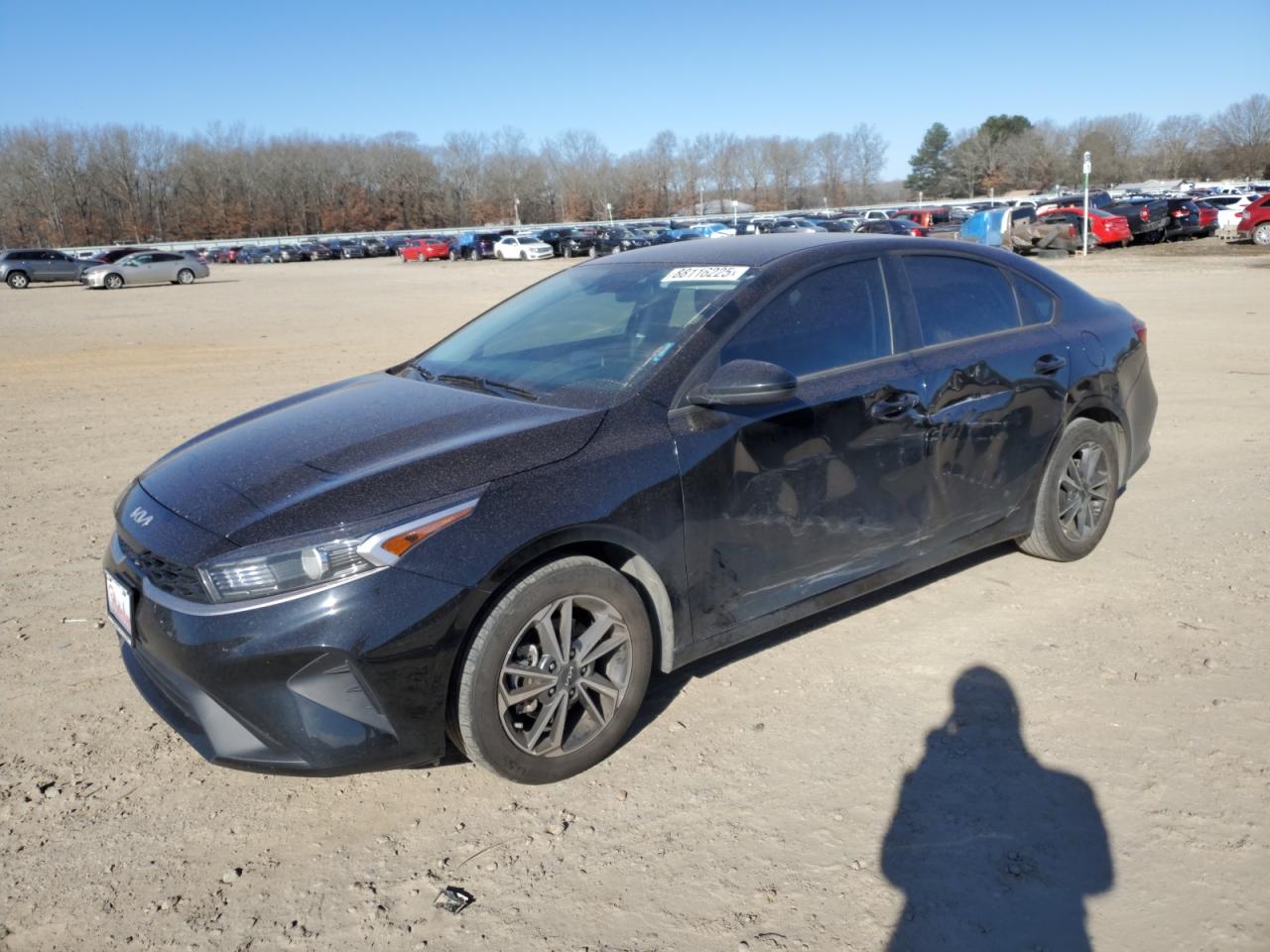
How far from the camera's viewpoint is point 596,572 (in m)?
3.22

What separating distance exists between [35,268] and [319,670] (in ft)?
157

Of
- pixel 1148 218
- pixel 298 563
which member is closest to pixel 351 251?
pixel 1148 218

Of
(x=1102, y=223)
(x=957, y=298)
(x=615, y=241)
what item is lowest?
(x=957, y=298)

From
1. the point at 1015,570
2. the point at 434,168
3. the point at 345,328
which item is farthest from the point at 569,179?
the point at 1015,570

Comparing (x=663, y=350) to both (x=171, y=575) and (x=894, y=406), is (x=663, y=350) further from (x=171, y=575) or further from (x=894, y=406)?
(x=171, y=575)

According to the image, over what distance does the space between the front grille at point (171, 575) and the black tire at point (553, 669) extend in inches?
32.0

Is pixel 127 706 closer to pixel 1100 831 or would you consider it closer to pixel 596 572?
pixel 596 572

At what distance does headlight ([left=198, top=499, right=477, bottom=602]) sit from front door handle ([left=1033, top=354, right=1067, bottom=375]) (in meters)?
3.22

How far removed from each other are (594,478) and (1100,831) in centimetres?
189

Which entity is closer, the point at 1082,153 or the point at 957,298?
the point at 957,298

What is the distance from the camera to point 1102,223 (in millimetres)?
33781

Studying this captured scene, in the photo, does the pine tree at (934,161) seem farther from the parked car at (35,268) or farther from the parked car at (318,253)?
the parked car at (35,268)

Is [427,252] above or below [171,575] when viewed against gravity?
above

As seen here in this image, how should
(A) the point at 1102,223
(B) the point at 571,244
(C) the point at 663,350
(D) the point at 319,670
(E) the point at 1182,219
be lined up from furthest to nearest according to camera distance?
(B) the point at 571,244 < (E) the point at 1182,219 < (A) the point at 1102,223 < (C) the point at 663,350 < (D) the point at 319,670
